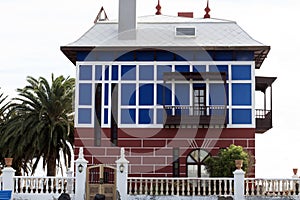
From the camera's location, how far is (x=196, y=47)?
111ft

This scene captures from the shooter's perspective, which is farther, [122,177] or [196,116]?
[196,116]

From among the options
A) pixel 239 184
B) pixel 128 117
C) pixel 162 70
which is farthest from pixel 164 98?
pixel 239 184

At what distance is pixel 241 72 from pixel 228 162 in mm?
4958

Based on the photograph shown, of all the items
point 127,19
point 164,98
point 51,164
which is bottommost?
point 51,164

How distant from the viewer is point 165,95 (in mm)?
33750

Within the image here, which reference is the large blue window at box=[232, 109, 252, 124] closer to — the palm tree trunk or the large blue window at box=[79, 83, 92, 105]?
the large blue window at box=[79, 83, 92, 105]

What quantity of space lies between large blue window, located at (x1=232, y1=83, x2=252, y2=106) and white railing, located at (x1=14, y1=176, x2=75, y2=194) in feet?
29.4

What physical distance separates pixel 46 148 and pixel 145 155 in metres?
6.30

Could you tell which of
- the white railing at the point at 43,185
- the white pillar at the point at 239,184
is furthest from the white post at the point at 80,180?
the white pillar at the point at 239,184

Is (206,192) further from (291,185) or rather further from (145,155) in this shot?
(145,155)

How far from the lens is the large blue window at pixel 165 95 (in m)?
33.7

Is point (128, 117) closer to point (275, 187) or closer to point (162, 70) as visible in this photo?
point (162, 70)

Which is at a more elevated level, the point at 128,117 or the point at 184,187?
the point at 128,117

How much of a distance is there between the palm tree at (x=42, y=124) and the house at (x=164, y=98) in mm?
3814
